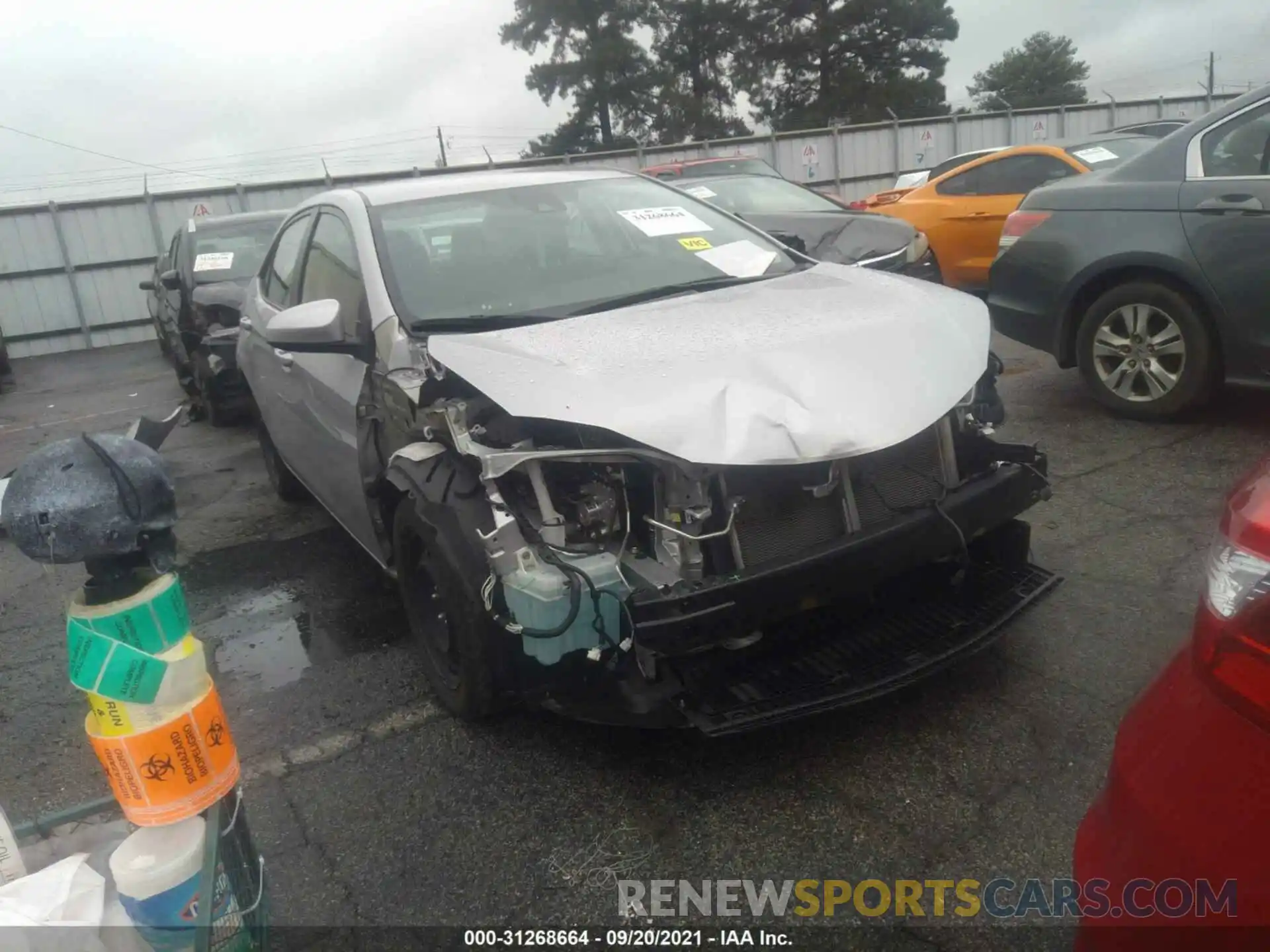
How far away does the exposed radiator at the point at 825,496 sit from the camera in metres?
2.55

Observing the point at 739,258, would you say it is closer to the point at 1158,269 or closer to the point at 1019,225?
the point at 1158,269

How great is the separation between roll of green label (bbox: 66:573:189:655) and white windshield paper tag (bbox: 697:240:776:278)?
2.35m

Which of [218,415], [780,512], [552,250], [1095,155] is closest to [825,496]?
[780,512]

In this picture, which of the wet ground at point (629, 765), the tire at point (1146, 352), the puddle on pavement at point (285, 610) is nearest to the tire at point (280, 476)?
the puddle on pavement at point (285, 610)

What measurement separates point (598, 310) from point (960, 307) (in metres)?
1.15

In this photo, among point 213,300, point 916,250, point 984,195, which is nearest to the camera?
point 916,250

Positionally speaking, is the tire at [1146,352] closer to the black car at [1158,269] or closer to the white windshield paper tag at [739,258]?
the black car at [1158,269]

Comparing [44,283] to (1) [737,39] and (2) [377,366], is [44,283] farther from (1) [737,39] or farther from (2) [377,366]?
(1) [737,39]

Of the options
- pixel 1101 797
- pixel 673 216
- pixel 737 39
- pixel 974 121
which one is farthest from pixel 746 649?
pixel 737 39

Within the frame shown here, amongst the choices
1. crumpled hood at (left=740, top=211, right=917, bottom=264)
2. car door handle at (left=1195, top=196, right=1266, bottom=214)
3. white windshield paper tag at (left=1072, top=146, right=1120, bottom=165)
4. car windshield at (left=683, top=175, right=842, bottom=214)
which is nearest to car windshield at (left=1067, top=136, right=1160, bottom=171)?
white windshield paper tag at (left=1072, top=146, right=1120, bottom=165)

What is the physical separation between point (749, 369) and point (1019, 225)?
377 cm

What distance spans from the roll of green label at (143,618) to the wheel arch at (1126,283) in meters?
4.75

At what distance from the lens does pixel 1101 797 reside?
161 centimetres

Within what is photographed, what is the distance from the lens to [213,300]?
7781mm
